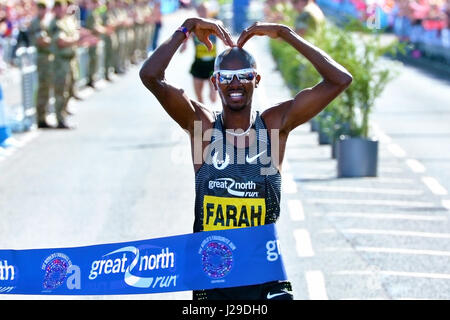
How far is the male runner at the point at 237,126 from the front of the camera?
5.68 m

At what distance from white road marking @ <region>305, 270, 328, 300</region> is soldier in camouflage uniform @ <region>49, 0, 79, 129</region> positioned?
11201 mm

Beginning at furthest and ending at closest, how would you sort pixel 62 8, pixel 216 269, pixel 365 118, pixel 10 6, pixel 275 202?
1. pixel 10 6
2. pixel 62 8
3. pixel 365 118
4. pixel 275 202
5. pixel 216 269

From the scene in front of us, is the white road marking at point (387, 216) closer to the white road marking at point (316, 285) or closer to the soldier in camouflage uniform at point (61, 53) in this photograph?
the white road marking at point (316, 285)

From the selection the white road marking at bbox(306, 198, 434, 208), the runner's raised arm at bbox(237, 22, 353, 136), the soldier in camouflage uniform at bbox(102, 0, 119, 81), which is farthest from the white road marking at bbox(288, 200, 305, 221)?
the soldier in camouflage uniform at bbox(102, 0, 119, 81)

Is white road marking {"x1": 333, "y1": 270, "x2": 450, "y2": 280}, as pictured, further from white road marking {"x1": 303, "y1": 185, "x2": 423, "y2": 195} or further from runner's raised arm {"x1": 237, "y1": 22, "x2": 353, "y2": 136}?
white road marking {"x1": 303, "y1": 185, "x2": 423, "y2": 195}

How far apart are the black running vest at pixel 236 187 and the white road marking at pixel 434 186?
27.2 ft

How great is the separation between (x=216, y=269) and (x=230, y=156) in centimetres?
69

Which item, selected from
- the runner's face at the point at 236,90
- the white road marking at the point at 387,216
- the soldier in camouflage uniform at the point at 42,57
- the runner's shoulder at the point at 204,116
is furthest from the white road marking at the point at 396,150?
the runner's face at the point at 236,90

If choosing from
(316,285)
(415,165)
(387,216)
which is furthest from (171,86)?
(415,165)

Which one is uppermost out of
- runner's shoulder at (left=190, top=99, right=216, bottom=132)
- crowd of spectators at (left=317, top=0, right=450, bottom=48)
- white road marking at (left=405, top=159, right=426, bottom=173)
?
runner's shoulder at (left=190, top=99, right=216, bottom=132)

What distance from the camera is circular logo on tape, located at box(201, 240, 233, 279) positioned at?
5281mm
